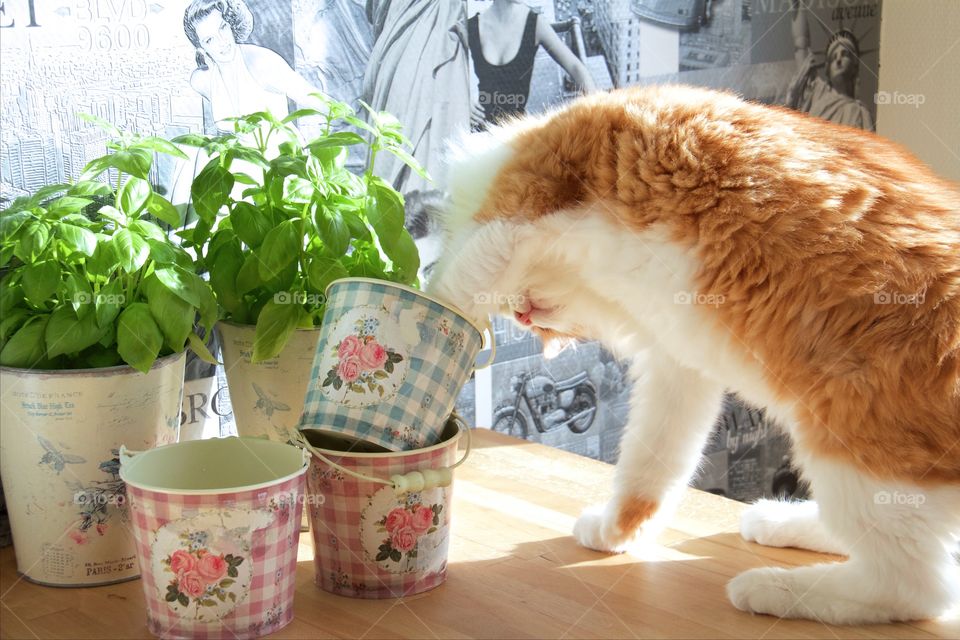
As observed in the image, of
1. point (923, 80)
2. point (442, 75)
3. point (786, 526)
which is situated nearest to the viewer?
point (786, 526)

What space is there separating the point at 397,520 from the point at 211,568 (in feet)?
0.71

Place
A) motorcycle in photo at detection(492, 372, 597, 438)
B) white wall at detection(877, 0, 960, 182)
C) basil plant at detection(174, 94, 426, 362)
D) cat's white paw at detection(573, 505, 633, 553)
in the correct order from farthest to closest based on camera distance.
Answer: white wall at detection(877, 0, 960, 182) < motorcycle in photo at detection(492, 372, 597, 438) < cat's white paw at detection(573, 505, 633, 553) < basil plant at detection(174, 94, 426, 362)

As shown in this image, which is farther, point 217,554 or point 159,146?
point 159,146

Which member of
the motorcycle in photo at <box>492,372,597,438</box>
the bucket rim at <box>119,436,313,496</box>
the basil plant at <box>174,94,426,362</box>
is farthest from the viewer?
the motorcycle in photo at <box>492,372,597,438</box>

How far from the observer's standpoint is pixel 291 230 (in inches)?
45.5

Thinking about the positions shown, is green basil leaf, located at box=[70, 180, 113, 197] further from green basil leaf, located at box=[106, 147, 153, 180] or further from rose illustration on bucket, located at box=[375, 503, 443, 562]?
rose illustration on bucket, located at box=[375, 503, 443, 562]

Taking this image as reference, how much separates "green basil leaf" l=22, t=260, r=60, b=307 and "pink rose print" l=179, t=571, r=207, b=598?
1.14ft

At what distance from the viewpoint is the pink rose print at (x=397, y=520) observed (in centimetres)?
109

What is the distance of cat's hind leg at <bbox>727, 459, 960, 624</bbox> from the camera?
98cm

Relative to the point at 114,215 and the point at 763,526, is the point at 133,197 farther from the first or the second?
the point at 763,526

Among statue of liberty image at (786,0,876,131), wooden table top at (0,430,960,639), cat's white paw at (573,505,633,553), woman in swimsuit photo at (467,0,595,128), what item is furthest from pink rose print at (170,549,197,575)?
statue of liberty image at (786,0,876,131)

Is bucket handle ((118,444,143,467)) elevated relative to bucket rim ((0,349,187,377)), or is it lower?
lower

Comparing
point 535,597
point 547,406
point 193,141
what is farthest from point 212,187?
point 547,406

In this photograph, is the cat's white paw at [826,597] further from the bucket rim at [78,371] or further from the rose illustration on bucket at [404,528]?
the bucket rim at [78,371]
